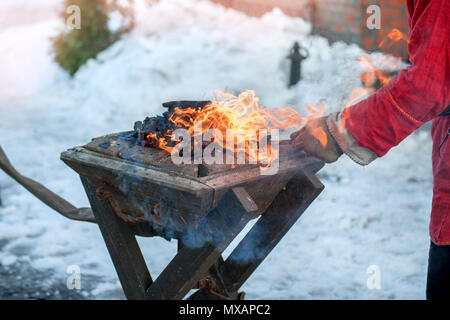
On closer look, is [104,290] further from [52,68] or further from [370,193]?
[52,68]

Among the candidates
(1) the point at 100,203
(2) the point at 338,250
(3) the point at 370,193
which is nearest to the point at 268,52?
(3) the point at 370,193

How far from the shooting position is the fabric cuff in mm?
2168

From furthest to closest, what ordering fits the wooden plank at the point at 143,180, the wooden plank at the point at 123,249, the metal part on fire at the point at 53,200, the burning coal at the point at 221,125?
the metal part on fire at the point at 53,200 < the wooden plank at the point at 123,249 < the burning coal at the point at 221,125 < the wooden plank at the point at 143,180

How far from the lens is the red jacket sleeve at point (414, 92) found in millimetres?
1929

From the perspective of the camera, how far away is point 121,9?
7758 millimetres

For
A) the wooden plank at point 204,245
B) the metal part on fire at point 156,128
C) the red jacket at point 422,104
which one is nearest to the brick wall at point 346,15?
the red jacket at point 422,104

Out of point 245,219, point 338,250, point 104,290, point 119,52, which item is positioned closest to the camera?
point 245,219

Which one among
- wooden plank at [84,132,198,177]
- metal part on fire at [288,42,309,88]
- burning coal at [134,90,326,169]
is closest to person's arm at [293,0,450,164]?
burning coal at [134,90,326,169]

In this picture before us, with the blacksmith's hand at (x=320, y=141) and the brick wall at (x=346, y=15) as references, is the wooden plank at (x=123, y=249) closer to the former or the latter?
the blacksmith's hand at (x=320, y=141)

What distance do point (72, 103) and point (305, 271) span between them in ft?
15.8

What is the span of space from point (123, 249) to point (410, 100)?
57.5 inches

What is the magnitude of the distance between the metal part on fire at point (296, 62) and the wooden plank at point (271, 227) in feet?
13.6

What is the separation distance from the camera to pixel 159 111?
675 centimetres

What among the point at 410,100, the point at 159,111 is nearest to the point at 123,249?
the point at 410,100
